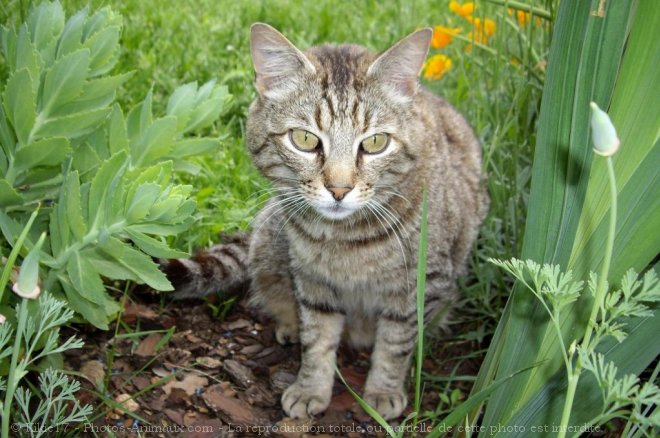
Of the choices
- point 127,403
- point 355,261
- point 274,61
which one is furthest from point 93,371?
point 274,61

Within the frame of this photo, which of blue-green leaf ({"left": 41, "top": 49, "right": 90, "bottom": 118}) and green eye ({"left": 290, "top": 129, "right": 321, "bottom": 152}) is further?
green eye ({"left": 290, "top": 129, "right": 321, "bottom": 152})

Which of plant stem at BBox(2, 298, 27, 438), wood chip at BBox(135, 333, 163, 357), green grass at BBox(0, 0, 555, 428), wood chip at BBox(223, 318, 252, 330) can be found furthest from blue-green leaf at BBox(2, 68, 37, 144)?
wood chip at BBox(223, 318, 252, 330)

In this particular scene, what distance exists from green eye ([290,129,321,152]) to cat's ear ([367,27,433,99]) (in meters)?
0.26

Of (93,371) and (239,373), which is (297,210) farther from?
(93,371)

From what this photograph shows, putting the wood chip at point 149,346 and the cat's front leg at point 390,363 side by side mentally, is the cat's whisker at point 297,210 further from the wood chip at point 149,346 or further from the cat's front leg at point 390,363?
the wood chip at point 149,346

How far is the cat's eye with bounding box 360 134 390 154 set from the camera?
2.24m

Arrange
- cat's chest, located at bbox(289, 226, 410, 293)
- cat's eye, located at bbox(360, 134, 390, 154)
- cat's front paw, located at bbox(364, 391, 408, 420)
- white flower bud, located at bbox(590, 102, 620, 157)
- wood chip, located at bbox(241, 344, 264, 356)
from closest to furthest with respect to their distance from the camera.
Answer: white flower bud, located at bbox(590, 102, 620, 157)
cat's eye, located at bbox(360, 134, 390, 154)
cat's chest, located at bbox(289, 226, 410, 293)
cat's front paw, located at bbox(364, 391, 408, 420)
wood chip, located at bbox(241, 344, 264, 356)

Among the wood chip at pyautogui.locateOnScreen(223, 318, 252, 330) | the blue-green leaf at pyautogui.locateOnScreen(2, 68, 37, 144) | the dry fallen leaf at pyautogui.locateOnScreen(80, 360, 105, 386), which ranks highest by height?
the blue-green leaf at pyautogui.locateOnScreen(2, 68, 37, 144)

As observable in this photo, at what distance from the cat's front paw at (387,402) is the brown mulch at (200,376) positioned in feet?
0.14

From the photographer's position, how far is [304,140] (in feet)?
7.40

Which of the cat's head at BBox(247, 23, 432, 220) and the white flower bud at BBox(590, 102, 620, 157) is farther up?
the white flower bud at BBox(590, 102, 620, 157)

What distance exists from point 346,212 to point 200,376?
0.78 metres

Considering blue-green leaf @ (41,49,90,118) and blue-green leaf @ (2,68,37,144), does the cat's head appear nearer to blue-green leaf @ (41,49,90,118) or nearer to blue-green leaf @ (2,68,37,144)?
blue-green leaf @ (41,49,90,118)

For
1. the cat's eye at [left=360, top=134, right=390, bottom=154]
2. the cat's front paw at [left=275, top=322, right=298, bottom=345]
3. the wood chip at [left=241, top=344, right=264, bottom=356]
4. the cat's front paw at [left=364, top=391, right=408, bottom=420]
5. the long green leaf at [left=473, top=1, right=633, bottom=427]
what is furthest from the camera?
the cat's front paw at [left=275, top=322, right=298, bottom=345]
